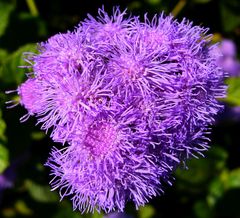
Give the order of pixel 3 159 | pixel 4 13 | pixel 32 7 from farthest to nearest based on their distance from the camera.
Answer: pixel 32 7 → pixel 4 13 → pixel 3 159

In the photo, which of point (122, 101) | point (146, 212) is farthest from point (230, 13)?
point (122, 101)

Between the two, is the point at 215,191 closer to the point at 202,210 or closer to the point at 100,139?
the point at 202,210

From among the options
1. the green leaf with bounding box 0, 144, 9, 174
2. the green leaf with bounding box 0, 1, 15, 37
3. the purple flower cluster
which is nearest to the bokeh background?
the green leaf with bounding box 0, 1, 15, 37

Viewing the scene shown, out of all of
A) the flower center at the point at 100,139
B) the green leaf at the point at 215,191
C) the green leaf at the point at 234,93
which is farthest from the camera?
the green leaf at the point at 215,191

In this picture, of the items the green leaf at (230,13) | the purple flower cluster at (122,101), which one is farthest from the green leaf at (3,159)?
the green leaf at (230,13)

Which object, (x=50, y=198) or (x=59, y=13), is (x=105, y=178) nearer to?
(x=50, y=198)

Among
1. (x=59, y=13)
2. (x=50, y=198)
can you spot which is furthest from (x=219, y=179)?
(x=59, y=13)

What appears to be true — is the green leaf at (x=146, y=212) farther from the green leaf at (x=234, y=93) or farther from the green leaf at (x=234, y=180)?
the green leaf at (x=234, y=93)
